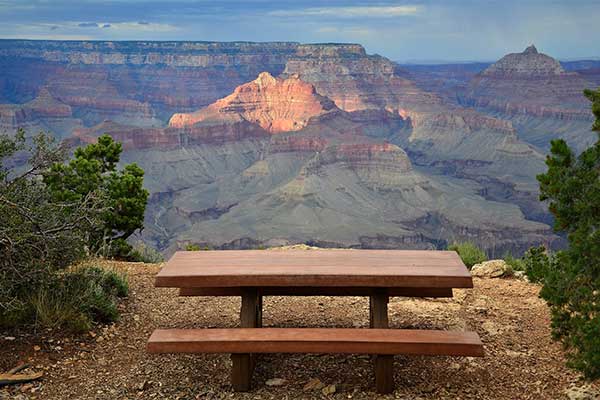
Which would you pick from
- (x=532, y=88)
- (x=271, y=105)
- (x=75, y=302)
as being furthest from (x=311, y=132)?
(x=75, y=302)

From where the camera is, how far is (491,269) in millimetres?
7984

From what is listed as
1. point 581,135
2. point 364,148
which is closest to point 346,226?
point 364,148

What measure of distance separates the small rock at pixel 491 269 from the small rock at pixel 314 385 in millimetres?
3690

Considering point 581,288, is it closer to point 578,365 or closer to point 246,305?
point 578,365

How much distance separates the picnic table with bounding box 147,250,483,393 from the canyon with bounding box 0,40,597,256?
171ft

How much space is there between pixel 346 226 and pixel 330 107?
50.0m

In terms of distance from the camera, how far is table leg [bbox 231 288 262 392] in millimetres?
4652

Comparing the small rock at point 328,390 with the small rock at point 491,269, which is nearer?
the small rock at point 328,390

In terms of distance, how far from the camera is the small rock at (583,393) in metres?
4.47

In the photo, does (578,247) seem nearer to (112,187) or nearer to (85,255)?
(85,255)

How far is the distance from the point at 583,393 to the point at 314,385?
179 cm

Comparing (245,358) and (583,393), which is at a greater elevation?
(245,358)

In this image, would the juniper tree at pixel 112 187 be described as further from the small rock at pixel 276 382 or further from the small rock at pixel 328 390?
the small rock at pixel 328 390

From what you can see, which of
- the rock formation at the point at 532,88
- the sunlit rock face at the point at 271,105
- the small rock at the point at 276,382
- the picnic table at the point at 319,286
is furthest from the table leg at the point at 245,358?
the rock formation at the point at 532,88
